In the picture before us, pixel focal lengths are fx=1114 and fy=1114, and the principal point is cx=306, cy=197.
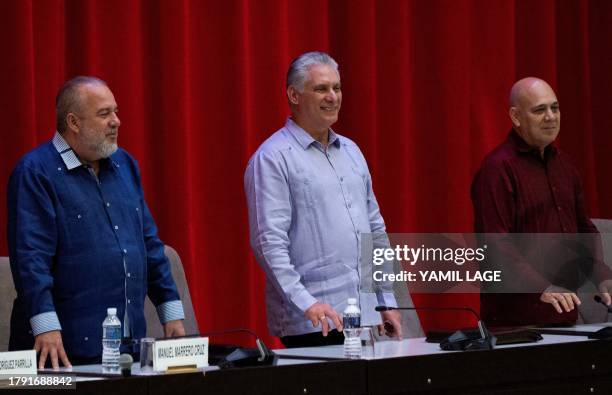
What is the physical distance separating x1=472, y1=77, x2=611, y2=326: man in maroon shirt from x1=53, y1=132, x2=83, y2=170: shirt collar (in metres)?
1.44

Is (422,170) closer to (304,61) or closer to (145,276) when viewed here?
(304,61)

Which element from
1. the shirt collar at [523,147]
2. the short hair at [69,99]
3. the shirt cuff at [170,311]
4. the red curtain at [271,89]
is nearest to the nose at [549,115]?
the shirt collar at [523,147]

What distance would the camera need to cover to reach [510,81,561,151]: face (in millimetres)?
4047

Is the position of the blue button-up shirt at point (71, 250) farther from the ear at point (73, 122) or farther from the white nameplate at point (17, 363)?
the white nameplate at point (17, 363)

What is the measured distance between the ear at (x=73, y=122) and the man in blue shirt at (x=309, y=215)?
62 centimetres

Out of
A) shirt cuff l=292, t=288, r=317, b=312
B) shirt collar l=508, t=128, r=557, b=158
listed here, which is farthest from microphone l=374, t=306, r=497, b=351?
shirt collar l=508, t=128, r=557, b=158

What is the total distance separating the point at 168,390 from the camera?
2.42 m

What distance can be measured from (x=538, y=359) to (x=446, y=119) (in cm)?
247

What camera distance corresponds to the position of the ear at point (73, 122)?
3.19m

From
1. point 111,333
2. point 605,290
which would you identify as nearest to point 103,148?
point 111,333

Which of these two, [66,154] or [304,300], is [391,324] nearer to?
[304,300]

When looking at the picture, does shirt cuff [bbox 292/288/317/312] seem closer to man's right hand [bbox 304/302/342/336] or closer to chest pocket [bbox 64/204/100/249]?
man's right hand [bbox 304/302/342/336]

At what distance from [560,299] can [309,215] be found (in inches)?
33.1

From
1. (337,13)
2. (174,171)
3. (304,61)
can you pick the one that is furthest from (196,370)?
(337,13)
